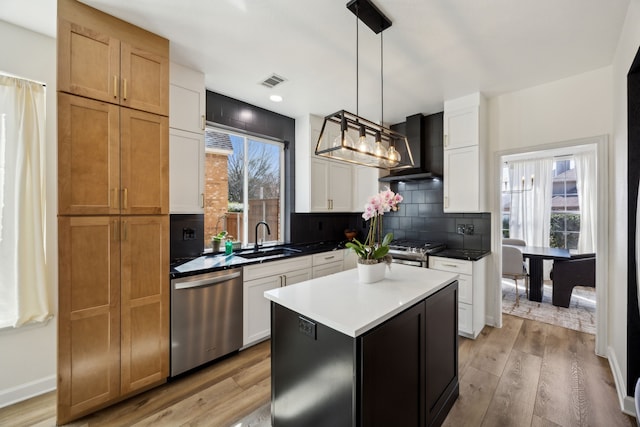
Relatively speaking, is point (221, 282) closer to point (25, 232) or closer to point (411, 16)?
point (25, 232)

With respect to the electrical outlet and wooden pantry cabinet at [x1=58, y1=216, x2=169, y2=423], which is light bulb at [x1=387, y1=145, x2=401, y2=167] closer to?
the electrical outlet

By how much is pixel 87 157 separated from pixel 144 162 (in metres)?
0.32

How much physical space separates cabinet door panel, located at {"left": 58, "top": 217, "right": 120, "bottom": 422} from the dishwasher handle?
1.38ft

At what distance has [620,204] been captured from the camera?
2092mm

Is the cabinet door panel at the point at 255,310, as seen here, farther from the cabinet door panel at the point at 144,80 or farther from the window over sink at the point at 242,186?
the cabinet door panel at the point at 144,80

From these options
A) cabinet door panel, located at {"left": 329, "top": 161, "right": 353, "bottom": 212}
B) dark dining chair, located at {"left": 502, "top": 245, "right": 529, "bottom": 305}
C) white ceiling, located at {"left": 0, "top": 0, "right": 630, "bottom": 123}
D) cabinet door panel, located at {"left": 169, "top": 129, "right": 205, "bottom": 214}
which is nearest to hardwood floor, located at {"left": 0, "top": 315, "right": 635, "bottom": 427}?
dark dining chair, located at {"left": 502, "top": 245, "right": 529, "bottom": 305}

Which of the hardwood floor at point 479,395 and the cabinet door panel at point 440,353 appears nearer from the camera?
the cabinet door panel at point 440,353

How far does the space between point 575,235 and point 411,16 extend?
218 inches

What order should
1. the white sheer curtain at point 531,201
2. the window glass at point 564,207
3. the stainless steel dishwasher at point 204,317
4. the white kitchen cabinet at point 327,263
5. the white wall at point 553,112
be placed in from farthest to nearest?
the white sheer curtain at point 531,201 < the window glass at point 564,207 < the white kitchen cabinet at point 327,263 < the white wall at point 553,112 < the stainless steel dishwasher at point 204,317

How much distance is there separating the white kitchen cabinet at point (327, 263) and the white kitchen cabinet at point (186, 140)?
1463mm

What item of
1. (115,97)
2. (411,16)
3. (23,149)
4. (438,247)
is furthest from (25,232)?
(438,247)

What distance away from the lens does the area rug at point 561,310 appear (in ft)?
10.8

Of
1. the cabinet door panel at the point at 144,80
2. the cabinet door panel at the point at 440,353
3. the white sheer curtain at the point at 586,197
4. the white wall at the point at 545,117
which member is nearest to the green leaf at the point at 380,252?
the cabinet door panel at the point at 440,353

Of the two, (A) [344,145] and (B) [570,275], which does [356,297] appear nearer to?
(A) [344,145]
